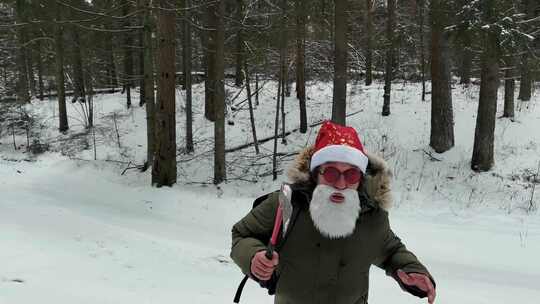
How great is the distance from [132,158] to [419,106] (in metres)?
11.2

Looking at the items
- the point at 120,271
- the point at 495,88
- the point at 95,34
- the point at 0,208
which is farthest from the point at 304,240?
the point at 95,34

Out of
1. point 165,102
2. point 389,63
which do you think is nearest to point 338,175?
point 165,102

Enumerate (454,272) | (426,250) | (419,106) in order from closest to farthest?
(454,272) < (426,250) < (419,106)

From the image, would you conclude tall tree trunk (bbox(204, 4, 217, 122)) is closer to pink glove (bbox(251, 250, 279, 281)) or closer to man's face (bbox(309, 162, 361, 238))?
man's face (bbox(309, 162, 361, 238))

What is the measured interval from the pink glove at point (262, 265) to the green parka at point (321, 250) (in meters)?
0.14

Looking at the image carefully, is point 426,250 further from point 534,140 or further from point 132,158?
point 132,158

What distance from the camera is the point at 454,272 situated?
6102mm

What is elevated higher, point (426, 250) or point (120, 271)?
point (120, 271)

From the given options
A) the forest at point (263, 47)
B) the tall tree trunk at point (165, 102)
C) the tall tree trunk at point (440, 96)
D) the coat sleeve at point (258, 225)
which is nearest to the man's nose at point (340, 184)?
the coat sleeve at point (258, 225)

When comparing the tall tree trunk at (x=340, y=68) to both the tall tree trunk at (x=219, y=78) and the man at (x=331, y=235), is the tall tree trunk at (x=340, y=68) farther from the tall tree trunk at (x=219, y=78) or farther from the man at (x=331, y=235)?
the man at (x=331, y=235)

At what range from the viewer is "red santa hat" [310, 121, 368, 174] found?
92.0 inches

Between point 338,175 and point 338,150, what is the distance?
14cm

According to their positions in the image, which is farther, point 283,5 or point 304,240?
point 283,5

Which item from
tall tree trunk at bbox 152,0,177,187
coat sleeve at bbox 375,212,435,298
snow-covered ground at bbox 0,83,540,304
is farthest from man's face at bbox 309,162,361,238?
tall tree trunk at bbox 152,0,177,187
